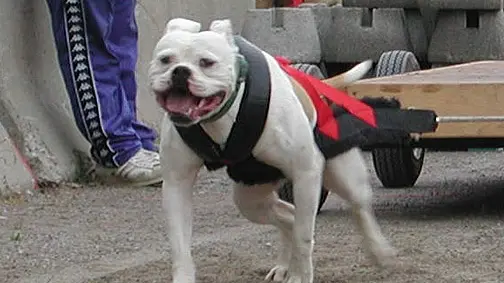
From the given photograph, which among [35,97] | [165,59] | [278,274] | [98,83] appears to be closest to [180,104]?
[165,59]

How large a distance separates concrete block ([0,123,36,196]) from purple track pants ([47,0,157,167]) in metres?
0.44

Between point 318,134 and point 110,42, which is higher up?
point 318,134

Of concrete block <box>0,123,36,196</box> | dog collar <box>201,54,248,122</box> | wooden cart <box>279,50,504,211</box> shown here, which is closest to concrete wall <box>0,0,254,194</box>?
concrete block <box>0,123,36,196</box>

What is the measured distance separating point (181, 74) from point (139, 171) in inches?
148

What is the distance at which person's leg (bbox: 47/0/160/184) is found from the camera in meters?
7.98

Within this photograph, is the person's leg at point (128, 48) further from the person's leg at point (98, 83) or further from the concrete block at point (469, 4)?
the concrete block at point (469, 4)

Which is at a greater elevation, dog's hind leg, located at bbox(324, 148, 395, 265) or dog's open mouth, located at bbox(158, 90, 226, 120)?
dog's open mouth, located at bbox(158, 90, 226, 120)

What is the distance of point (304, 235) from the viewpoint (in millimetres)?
4922

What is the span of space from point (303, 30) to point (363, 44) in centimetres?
47

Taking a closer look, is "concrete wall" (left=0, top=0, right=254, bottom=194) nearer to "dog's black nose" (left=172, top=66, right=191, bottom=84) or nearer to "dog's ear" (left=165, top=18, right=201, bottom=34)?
"dog's ear" (left=165, top=18, right=201, bottom=34)

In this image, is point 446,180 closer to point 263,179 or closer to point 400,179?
point 400,179

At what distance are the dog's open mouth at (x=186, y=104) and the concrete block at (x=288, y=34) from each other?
20.4ft

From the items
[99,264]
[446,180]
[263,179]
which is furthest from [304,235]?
[446,180]

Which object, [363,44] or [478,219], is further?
[363,44]
